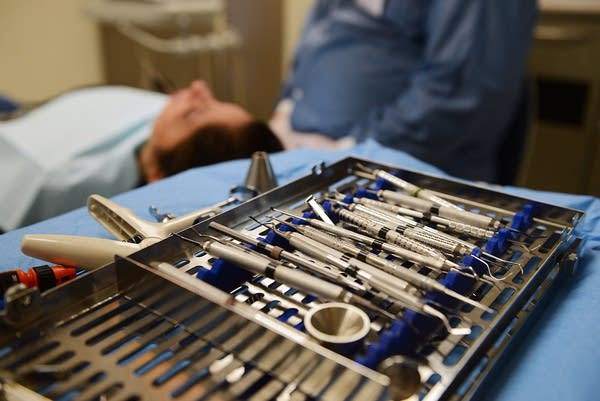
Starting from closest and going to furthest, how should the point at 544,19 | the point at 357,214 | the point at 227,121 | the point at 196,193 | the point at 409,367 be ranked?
1. the point at 409,367
2. the point at 357,214
3. the point at 196,193
4. the point at 227,121
5. the point at 544,19

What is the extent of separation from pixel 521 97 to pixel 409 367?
4.54ft

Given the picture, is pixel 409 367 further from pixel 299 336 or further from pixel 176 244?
pixel 176 244

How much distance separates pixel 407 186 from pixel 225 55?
6.65 ft

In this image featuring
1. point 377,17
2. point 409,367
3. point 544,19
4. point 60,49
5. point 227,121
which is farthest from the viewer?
point 60,49

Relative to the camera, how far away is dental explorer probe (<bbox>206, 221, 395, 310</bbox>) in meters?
0.54

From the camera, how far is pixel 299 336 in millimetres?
471

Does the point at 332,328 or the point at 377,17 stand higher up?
the point at 377,17

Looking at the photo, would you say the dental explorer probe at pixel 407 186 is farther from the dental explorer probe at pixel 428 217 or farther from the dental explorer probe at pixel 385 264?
the dental explorer probe at pixel 385 264

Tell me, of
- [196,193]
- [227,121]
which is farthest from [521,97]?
[196,193]

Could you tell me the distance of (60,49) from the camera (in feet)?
8.43

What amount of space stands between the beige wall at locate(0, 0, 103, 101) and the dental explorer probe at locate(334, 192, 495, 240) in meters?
2.15

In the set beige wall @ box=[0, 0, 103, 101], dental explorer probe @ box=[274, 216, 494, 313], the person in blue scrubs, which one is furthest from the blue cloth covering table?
beige wall @ box=[0, 0, 103, 101]

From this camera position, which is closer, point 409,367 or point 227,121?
point 409,367

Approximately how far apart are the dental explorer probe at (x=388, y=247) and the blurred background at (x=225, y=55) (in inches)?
47.3
